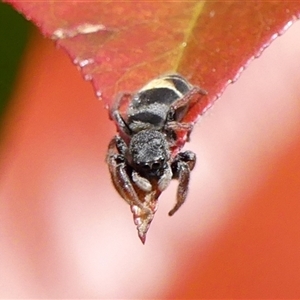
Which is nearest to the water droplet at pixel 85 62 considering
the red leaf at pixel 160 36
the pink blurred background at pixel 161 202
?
the red leaf at pixel 160 36

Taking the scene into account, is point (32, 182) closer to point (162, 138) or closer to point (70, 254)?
point (70, 254)

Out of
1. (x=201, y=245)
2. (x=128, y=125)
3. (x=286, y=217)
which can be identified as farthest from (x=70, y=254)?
(x=128, y=125)

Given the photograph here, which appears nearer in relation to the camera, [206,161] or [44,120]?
[206,161]

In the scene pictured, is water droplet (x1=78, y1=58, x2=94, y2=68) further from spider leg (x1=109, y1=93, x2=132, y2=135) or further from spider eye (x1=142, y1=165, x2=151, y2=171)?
spider eye (x1=142, y1=165, x2=151, y2=171)

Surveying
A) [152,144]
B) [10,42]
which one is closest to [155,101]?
[152,144]

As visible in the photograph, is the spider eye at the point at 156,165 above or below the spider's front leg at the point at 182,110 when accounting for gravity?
below

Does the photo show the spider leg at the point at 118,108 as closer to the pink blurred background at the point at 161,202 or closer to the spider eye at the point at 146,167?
the spider eye at the point at 146,167
